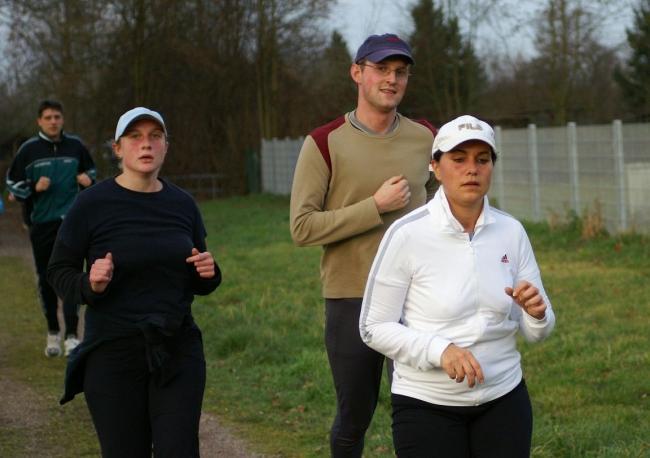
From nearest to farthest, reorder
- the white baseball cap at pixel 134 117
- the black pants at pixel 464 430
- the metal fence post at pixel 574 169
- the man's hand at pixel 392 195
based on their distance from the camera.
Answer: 1. the black pants at pixel 464 430
2. the white baseball cap at pixel 134 117
3. the man's hand at pixel 392 195
4. the metal fence post at pixel 574 169

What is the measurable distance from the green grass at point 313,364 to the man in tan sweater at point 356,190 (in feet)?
4.93

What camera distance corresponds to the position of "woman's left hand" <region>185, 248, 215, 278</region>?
4.74m

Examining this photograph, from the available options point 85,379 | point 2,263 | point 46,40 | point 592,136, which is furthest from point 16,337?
point 46,40

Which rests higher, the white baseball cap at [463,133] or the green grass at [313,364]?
the white baseball cap at [463,133]

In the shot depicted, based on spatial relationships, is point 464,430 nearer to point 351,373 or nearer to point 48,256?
point 351,373

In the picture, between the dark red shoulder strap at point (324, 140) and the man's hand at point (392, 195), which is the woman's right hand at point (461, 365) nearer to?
the man's hand at point (392, 195)

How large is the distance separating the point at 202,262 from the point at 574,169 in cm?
1608

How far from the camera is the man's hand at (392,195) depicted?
497cm

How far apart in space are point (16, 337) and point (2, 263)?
374 inches

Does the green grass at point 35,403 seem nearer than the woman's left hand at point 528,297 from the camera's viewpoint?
No

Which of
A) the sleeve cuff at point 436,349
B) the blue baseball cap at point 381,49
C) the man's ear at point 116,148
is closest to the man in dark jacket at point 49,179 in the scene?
the man's ear at point 116,148

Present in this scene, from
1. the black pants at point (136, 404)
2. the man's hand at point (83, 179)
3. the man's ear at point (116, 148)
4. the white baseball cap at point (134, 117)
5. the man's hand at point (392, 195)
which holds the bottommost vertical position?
the black pants at point (136, 404)

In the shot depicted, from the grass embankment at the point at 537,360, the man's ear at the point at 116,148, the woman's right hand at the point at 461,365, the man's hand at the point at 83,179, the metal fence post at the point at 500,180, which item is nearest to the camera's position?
the woman's right hand at the point at 461,365

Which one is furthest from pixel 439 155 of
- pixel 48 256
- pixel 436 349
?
pixel 48 256
